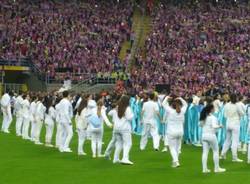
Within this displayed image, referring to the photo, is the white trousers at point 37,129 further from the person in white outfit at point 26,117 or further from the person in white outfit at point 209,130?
the person in white outfit at point 209,130

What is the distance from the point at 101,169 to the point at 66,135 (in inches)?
198

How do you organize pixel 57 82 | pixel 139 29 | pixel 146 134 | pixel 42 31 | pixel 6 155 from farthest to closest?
pixel 139 29, pixel 42 31, pixel 57 82, pixel 146 134, pixel 6 155

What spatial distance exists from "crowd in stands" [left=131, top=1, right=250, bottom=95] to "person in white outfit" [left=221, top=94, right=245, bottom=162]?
954 inches

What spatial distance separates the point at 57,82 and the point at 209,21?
17.8 m

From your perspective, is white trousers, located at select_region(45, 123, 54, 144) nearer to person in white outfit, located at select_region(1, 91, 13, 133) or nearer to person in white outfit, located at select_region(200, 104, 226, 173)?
person in white outfit, located at select_region(1, 91, 13, 133)

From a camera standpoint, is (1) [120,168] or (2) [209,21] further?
(2) [209,21]

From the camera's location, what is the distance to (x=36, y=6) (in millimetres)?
59844

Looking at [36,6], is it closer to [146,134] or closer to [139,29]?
[139,29]

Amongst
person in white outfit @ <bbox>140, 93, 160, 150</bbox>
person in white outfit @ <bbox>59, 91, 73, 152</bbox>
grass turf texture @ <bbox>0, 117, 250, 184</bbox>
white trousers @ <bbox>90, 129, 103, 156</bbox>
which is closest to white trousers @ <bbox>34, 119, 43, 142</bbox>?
grass turf texture @ <bbox>0, 117, 250, 184</bbox>

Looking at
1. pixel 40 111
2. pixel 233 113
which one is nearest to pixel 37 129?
pixel 40 111

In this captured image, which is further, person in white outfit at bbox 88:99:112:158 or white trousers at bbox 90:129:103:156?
white trousers at bbox 90:129:103:156

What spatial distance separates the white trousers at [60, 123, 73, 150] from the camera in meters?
23.4

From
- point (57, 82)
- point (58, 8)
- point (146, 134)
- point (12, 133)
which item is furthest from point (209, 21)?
point (146, 134)

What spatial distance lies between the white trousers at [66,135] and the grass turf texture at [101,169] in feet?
1.19
